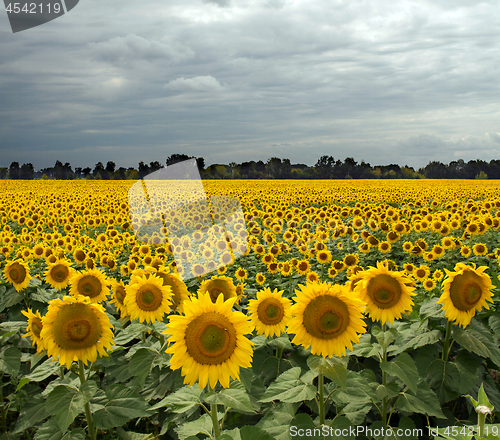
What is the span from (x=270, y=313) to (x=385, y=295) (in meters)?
1.11

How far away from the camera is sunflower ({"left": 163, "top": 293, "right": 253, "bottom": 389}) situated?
99.6 inches

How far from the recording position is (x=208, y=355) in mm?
2527

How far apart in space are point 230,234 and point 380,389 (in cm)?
904

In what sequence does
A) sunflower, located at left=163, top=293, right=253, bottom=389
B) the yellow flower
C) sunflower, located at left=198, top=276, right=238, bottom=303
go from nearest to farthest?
sunflower, located at left=163, top=293, right=253, bottom=389 → the yellow flower → sunflower, located at left=198, top=276, right=238, bottom=303

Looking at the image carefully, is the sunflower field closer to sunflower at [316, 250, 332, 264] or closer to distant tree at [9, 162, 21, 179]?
sunflower at [316, 250, 332, 264]

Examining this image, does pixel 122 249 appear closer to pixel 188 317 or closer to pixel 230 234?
pixel 230 234

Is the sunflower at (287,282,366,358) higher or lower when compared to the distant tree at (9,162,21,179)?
lower

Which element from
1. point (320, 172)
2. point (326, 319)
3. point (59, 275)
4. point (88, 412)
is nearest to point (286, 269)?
point (59, 275)

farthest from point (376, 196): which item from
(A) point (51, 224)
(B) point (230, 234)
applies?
(A) point (51, 224)

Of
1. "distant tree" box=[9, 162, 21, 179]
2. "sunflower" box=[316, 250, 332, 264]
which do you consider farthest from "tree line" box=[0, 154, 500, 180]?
"sunflower" box=[316, 250, 332, 264]

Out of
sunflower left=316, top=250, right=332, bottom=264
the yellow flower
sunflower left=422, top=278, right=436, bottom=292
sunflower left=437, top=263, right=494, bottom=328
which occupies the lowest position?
sunflower left=422, top=278, right=436, bottom=292

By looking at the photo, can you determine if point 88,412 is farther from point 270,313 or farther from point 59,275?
point 59,275

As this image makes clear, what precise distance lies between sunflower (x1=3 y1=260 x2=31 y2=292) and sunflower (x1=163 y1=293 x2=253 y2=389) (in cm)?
432

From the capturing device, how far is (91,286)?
15.0 feet
